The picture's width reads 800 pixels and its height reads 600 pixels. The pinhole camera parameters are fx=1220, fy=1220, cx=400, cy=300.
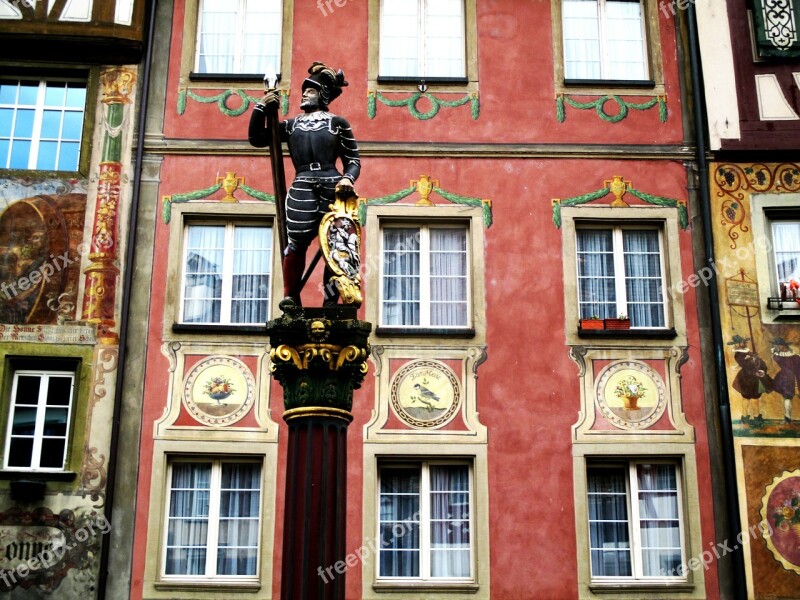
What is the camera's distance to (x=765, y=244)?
16672 millimetres

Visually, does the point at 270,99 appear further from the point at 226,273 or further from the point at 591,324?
the point at 591,324

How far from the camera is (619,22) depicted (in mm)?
18109

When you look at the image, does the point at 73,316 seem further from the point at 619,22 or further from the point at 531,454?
the point at 619,22

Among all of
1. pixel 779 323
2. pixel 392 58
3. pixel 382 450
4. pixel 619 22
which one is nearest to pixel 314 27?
pixel 392 58

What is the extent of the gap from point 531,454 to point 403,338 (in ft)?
7.38

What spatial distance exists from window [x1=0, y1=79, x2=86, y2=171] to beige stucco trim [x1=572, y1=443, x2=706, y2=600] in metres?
8.01

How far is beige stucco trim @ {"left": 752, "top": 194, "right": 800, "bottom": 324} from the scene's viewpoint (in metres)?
16.4

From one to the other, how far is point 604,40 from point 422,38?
8.76 ft

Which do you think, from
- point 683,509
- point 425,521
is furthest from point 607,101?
point 425,521

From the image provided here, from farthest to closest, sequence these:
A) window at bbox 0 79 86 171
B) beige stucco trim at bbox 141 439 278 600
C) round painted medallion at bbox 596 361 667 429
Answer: window at bbox 0 79 86 171 < round painted medallion at bbox 596 361 667 429 < beige stucco trim at bbox 141 439 278 600

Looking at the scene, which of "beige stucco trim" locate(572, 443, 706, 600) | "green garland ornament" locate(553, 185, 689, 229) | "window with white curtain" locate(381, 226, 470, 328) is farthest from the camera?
"green garland ornament" locate(553, 185, 689, 229)

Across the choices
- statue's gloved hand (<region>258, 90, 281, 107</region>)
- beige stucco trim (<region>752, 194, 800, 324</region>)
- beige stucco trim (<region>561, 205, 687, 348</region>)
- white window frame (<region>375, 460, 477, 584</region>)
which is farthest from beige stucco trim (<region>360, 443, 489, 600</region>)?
statue's gloved hand (<region>258, 90, 281, 107</region>)

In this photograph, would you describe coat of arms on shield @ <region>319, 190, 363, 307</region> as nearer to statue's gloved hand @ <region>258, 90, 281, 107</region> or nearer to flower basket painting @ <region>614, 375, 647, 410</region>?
statue's gloved hand @ <region>258, 90, 281, 107</region>

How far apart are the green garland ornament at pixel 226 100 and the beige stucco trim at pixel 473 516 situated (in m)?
5.12
